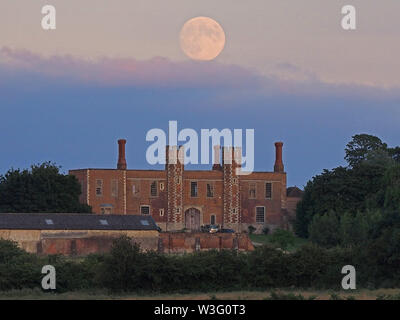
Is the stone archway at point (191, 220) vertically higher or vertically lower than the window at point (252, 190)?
lower

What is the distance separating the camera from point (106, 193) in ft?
288

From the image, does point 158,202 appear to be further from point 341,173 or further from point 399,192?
point 399,192

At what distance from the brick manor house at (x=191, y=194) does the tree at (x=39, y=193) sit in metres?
7.02

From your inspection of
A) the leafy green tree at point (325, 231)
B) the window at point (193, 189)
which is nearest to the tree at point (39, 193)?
the window at point (193, 189)

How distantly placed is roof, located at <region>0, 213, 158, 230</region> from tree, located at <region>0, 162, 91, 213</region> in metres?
11.3

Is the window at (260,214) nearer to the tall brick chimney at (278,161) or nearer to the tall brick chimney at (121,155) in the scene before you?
the tall brick chimney at (278,161)

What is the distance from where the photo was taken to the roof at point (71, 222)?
6462 centimetres

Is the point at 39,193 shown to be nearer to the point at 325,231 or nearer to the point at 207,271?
the point at 325,231

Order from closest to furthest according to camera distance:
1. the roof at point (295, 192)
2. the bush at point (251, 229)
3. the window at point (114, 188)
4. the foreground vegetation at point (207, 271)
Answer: the foreground vegetation at point (207, 271) < the window at point (114, 188) < the bush at point (251, 229) < the roof at point (295, 192)

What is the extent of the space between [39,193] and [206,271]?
3770 centimetres

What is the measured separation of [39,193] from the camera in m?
79.4

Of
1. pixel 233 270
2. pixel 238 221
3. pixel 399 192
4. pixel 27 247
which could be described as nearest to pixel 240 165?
pixel 238 221

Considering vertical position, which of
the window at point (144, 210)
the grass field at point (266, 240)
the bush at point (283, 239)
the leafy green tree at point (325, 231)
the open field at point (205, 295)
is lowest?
the open field at point (205, 295)

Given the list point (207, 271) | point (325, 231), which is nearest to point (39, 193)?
point (325, 231)
